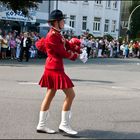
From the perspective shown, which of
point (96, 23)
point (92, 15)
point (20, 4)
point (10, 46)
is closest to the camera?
point (10, 46)

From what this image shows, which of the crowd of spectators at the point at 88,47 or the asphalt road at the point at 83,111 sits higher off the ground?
the asphalt road at the point at 83,111

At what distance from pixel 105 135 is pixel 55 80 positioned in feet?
3.76

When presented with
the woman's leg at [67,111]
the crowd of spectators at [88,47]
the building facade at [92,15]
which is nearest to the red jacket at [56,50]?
the woman's leg at [67,111]

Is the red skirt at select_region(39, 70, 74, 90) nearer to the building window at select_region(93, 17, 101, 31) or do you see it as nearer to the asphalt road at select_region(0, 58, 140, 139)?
the asphalt road at select_region(0, 58, 140, 139)

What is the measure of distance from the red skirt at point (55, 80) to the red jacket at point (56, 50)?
8 centimetres

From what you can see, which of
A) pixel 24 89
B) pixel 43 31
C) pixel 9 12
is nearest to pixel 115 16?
pixel 43 31

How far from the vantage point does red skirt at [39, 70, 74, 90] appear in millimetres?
6918

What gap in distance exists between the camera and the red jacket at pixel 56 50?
686cm

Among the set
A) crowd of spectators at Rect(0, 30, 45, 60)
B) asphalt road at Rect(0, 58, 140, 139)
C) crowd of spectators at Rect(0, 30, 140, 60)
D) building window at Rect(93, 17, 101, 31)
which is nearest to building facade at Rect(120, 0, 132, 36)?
building window at Rect(93, 17, 101, 31)

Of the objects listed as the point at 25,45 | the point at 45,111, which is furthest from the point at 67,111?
the point at 25,45

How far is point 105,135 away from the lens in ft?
23.3

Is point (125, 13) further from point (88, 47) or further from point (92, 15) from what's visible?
point (88, 47)

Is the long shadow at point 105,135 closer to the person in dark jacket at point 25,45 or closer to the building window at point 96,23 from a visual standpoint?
the person in dark jacket at point 25,45

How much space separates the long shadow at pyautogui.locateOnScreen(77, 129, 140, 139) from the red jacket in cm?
108
